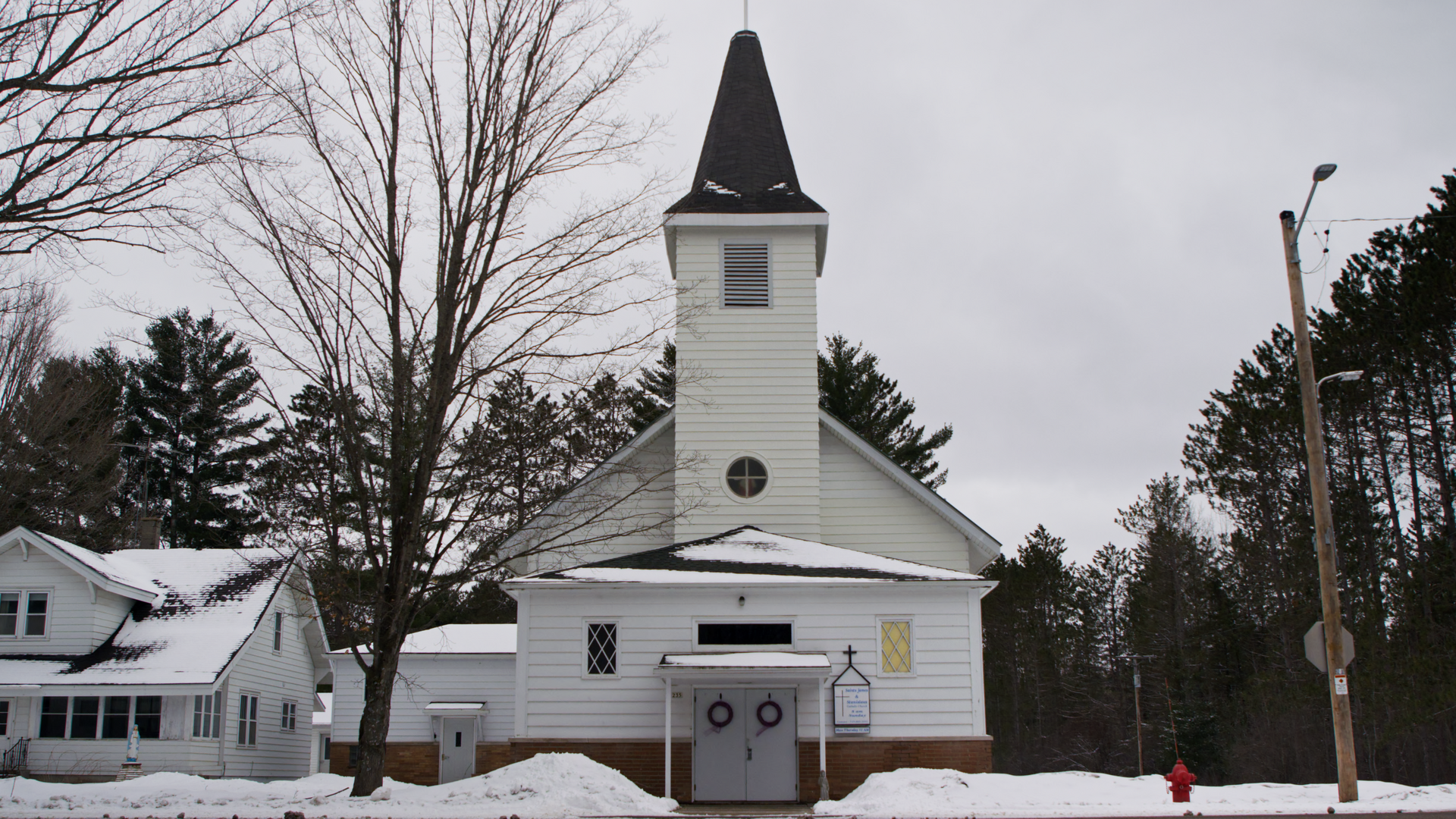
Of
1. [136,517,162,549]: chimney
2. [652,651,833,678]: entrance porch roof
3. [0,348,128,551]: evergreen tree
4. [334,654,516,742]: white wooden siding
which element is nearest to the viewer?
[652,651,833,678]: entrance porch roof

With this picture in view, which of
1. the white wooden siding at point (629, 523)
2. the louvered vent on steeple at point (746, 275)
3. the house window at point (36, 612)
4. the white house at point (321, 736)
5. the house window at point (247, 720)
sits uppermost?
the louvered vent on steeple at point (746, 275)

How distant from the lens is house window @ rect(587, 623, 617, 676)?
18172 millimetres

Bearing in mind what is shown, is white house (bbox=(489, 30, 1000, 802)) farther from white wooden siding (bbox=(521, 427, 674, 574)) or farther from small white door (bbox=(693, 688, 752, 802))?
white wooden siding (bbox=(521, 427, 674, 574))

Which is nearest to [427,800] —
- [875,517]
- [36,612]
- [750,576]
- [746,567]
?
[750,576]

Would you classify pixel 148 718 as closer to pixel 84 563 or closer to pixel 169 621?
pixel 169 621

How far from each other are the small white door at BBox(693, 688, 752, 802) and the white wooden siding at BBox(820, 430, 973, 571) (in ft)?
19.8

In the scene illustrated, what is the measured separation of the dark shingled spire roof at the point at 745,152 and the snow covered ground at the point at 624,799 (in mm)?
12231

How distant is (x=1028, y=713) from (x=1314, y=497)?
38.5 m

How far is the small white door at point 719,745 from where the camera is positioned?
58.6ft

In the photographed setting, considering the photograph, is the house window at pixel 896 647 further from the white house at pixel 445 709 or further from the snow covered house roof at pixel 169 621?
the white house at pixel 445 709

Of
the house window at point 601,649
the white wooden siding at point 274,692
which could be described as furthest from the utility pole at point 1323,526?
the white wooden siding at point 274,692

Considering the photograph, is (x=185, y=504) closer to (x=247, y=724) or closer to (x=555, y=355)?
(x=247, y=724)

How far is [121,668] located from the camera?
25.4 m

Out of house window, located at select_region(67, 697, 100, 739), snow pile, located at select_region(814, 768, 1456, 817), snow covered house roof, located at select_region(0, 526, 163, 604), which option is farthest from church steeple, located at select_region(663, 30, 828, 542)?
house window, located at select_region(67, 697, 100, 739)
